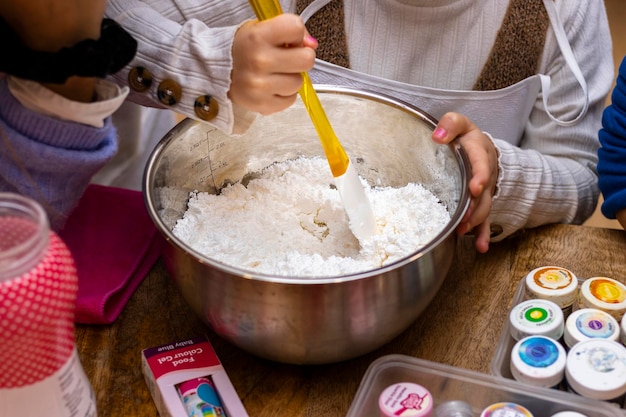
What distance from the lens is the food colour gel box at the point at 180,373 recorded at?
2.30 feet

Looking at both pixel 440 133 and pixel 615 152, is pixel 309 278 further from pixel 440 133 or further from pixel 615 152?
Result: pixel 615 152

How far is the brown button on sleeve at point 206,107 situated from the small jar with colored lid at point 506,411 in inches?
17.5

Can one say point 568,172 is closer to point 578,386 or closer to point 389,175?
point 389,175

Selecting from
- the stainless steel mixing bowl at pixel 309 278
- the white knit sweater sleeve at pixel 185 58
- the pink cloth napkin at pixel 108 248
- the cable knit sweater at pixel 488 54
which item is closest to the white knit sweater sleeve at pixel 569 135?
the cable knit sweater at pixel 488 54

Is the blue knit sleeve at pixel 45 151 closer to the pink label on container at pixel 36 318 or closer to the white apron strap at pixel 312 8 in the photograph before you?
the pink label on container at pixel 36 318

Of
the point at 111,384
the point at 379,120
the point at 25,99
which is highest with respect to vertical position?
the point at 25,99

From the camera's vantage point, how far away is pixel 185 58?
0.85 metres

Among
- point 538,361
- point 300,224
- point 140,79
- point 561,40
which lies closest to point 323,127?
point 300,224

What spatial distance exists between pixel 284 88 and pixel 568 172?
1.64 feet

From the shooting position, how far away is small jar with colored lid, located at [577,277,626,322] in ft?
2.52

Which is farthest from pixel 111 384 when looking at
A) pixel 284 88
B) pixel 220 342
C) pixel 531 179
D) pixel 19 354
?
pixel 531 179

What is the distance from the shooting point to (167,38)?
870 millimetres

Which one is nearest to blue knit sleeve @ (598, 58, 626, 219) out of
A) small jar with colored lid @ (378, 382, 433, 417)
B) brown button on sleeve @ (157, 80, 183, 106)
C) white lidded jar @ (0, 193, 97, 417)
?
small jar with colored lid @ (378, 382, 433, 417)

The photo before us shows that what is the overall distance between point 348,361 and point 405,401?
13 cm
